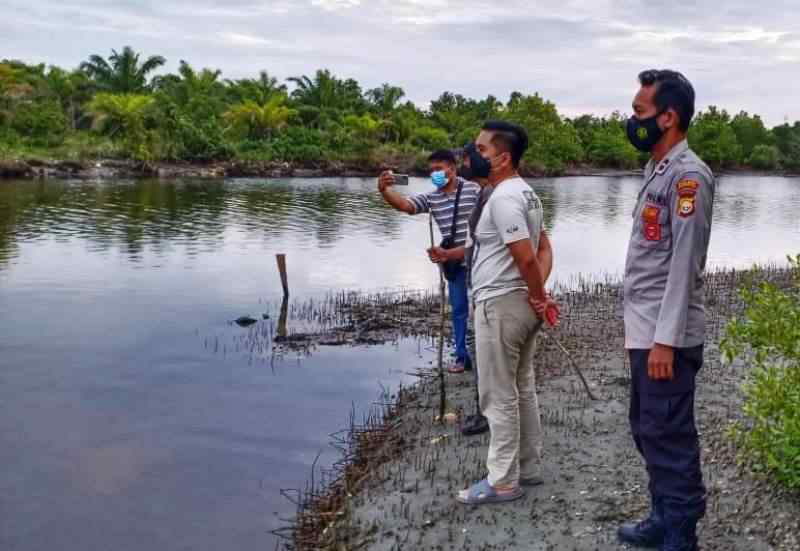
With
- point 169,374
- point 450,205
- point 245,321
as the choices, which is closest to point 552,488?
point 450,205

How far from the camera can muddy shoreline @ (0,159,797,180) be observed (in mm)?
44938

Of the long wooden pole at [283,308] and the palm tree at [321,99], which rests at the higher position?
the palm tree at [321,99]

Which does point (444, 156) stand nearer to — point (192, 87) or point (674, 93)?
point (674, 93)

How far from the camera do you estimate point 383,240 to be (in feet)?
79.2

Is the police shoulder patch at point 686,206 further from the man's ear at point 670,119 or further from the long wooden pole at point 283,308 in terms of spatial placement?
the long wooden pole at point 283,308

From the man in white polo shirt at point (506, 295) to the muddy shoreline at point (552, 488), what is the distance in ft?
1.02

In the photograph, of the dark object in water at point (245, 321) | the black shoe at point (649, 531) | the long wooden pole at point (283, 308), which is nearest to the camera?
the black shoe at point (649, 531)

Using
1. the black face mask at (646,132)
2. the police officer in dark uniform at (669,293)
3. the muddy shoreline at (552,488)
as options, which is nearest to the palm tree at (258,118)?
the muddy shoreline at (552,488)

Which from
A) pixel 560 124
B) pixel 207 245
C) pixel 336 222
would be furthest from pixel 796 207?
pixel 560 124

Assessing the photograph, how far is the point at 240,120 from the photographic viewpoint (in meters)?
65.6

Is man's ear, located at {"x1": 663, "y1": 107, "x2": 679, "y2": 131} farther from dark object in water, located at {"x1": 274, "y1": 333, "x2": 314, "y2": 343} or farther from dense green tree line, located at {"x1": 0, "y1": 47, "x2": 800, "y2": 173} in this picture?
dense green tree line, located at {"x1": 0, "y1": 47, "x2": 800, "y2": 173}

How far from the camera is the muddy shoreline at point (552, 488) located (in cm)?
442

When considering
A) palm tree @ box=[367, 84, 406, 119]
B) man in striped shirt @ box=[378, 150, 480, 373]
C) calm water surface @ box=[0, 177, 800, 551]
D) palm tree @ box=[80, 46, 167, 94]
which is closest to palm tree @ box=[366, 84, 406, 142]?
palm tree @ box=[367, 84, 406, 119]

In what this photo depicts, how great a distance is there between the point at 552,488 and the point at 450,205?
117 inches
